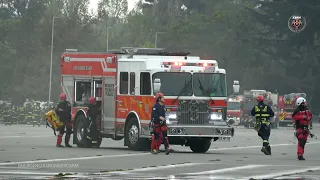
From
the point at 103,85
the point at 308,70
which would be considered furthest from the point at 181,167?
the point at 308,70

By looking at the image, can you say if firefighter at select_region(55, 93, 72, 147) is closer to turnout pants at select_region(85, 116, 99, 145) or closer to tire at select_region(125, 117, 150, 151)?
turnout pants at select_region(85, 116, 99, 145)

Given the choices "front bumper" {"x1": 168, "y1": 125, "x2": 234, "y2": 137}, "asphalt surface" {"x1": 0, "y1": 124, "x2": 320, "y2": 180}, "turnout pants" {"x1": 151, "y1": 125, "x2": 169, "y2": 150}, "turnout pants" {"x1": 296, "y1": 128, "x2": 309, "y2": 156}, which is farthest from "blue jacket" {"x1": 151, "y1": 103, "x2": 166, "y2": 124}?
"turnout pants" {"x1": 296, "y1": 128, "x2": 309, "y2": 156}

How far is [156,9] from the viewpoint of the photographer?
4395 inches

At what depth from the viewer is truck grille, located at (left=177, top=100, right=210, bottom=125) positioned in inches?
1096

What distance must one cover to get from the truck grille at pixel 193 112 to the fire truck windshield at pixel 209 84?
0.30 m

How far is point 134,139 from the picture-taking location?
28.1 metres

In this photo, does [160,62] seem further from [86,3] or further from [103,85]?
[86,3]

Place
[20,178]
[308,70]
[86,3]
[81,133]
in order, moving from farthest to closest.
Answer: [86,3]
[308,70]
[81,133]
[20,178]

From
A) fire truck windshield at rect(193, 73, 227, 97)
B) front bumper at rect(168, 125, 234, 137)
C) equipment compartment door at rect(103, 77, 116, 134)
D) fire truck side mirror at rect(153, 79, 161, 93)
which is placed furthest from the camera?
equipment compartment door at rect(103, 77, 116, 134)

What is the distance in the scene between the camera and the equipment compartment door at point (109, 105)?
2943 centimetres

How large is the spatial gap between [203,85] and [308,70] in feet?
216

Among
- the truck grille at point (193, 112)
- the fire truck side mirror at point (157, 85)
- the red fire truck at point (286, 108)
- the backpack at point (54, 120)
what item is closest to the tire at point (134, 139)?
the truck grille at point (193, 112)

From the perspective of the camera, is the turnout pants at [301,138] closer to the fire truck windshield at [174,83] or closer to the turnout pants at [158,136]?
the turnout pants at [158,136]

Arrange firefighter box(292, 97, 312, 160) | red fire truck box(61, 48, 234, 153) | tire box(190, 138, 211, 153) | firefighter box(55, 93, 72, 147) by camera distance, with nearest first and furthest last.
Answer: firefighter box(292, 97, 312, 160) < red fire truck box(61, 48, 234, 153) < tire box(190, 138, 211, 153) < firefighter box(55, 93, 72, 147)
